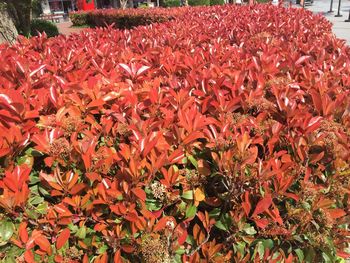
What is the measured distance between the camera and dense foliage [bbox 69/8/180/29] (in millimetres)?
15538

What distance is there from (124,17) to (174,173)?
65.9ft

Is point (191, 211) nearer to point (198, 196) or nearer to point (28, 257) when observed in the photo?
point (198, 196)

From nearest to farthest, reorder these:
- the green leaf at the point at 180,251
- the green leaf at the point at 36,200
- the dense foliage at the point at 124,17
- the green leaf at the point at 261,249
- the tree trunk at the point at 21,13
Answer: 1. the green leaf at the point at 36,200
2. the green leaf at the point at 180,251
3. the green leaf at the point at 261,249
4. the tree trunk at the point at 21,13
5. the dense foliage at the point at 124,17

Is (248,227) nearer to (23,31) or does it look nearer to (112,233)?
(112,233)

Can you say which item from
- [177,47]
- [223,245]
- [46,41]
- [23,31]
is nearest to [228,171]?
[223,245]

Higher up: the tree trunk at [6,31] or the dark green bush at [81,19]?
the tree trunk at [6,31]

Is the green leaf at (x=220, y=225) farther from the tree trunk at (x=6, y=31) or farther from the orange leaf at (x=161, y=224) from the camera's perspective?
the tree trunk at (x=6, y=31)

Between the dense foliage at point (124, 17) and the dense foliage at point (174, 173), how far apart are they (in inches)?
406

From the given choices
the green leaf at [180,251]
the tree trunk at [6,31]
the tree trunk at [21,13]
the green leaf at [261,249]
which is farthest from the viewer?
the tree trunk at [21,13]

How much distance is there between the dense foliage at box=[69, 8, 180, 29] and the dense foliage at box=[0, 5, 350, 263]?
33.8 ft

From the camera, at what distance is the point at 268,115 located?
81.6 inches

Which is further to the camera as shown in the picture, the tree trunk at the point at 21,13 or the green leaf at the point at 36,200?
the tree trunk at the point at 21,13

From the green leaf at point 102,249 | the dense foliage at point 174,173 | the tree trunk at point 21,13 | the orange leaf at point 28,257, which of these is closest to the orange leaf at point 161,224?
the dense foliage at point 174,173

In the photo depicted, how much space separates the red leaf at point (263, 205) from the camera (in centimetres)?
168
